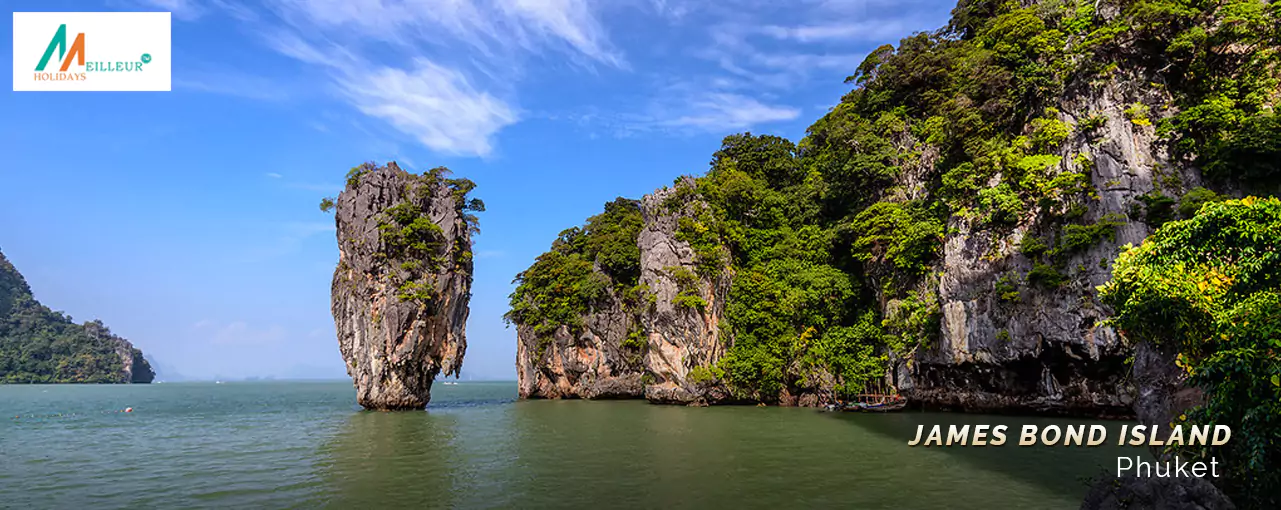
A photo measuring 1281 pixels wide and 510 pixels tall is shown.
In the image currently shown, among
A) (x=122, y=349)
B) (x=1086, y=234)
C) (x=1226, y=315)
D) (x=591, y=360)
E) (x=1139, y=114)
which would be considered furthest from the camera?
(x=122, y=349)

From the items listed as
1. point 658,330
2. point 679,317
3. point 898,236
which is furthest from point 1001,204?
point 658,330

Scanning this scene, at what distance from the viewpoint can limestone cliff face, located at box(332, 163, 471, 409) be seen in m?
35.4

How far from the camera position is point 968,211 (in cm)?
2866

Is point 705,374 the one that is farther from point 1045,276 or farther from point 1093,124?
point 1093,124

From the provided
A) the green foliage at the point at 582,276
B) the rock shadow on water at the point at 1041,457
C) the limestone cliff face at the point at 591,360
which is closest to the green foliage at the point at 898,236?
the rock shadow on water at the point at 1041,457

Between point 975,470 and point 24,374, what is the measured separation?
5738 inches

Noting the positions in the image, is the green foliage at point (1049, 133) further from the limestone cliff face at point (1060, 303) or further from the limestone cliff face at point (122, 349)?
the limestone cliff face at point (122, 349)

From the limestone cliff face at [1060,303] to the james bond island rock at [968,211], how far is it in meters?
0.08

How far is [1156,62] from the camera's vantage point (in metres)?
26.7

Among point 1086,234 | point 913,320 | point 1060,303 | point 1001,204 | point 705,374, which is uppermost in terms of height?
point 1001,204

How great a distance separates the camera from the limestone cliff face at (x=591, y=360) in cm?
4647

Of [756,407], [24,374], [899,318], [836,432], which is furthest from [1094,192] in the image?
[24,374]

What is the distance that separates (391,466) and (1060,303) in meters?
26.4

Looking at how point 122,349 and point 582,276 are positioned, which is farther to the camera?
point 122,349
